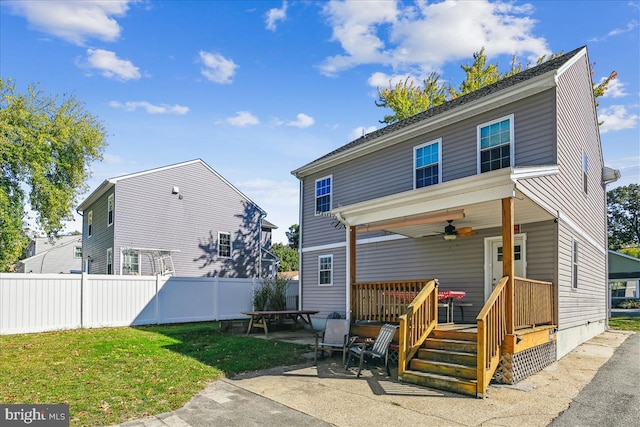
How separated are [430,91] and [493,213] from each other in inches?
741

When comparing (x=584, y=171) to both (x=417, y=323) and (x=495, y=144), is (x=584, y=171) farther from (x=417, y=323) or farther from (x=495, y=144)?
(x=417, y=323)

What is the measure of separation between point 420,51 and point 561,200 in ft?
39.6

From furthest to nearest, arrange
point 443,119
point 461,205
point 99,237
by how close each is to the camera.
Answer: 1. point 99,237
2. point 443,119
3. point 461,205

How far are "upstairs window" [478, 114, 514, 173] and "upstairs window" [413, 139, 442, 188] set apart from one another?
123 centimetres

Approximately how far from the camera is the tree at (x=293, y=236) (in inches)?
2151

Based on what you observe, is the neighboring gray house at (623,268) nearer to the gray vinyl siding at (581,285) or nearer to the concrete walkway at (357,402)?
the gray vinyl siding at (581,285)

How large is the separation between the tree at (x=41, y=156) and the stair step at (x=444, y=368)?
71.9ft

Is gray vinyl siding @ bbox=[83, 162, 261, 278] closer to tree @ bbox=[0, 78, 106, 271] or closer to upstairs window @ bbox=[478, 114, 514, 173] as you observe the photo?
tree @ bbox=[0, 78, 106, 271]

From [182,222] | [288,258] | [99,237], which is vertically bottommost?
[288,258]

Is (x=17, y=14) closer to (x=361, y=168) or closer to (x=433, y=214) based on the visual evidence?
(x=361, y=168)

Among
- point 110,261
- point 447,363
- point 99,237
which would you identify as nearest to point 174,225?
point 110,261

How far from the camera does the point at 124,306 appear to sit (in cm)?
1358

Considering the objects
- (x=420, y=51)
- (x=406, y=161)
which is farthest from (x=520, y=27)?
(x=406, y=161)

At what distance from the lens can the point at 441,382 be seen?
6238mm
